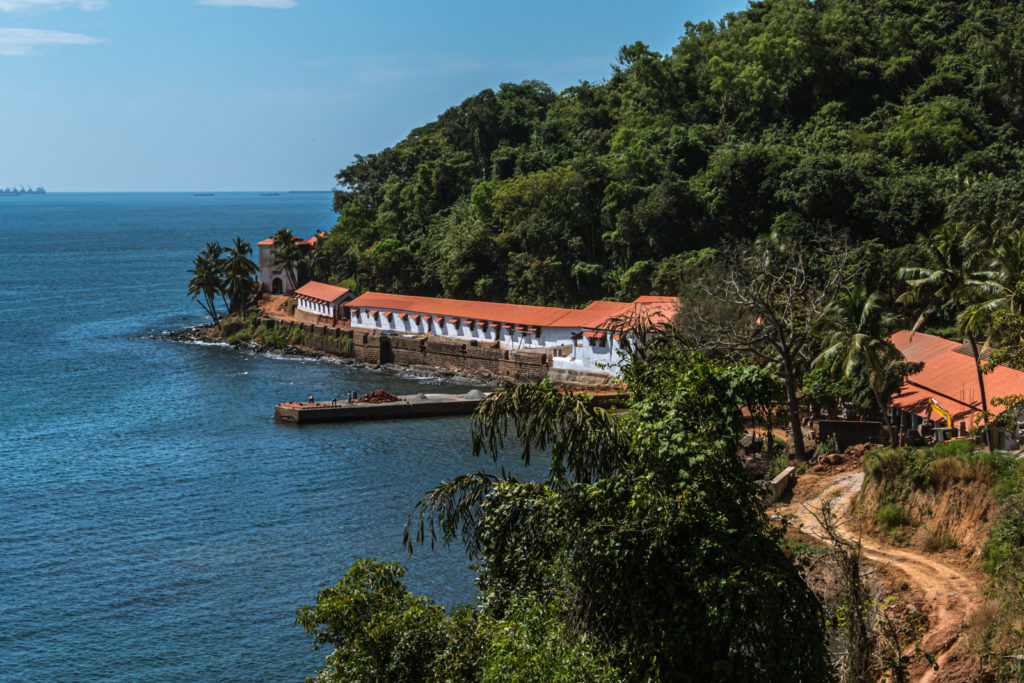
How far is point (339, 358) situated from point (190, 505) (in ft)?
118

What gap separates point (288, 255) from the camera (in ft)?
308

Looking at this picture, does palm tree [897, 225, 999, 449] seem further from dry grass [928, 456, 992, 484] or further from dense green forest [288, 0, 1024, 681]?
dry grass [928, 456, 992, 484]

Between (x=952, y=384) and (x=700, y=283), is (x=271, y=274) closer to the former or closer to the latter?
(x=700, y=283)

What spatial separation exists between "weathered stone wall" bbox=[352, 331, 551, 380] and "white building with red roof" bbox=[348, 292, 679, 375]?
649mm

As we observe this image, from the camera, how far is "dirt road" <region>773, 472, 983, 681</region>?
21266 millimetres

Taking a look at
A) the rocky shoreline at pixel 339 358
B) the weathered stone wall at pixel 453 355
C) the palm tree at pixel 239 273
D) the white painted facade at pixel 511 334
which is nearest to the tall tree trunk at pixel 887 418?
the white painted facade at pixel 511 334

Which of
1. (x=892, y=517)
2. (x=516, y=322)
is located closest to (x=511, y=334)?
(x=516, y=322)

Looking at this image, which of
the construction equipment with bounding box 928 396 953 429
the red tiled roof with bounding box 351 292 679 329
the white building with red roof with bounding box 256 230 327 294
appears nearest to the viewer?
the construction equipment with bounding box 928 396 953 429

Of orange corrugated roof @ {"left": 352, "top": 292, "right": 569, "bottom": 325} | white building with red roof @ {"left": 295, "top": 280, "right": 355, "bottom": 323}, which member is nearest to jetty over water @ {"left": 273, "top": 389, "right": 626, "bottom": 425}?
orange corrugated roof @ {"left": 352, "top": 292, "right": 569, "bottom": 325}

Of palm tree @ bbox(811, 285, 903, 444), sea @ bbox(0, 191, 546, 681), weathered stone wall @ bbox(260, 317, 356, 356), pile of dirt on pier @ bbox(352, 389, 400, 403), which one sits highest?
palm tree @ bbox(811, 285, 903, 444)

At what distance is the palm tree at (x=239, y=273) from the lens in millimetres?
87250

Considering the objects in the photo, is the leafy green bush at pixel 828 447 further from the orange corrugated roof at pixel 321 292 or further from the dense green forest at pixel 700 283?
the orange corrugated roof at pixel 321 292

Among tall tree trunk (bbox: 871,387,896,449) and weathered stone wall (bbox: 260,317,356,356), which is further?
weathered stone wall (bbox: 260,317,356,356)

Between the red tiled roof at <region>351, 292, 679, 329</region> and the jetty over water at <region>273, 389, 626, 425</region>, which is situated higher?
the red tiled roof at <region>351, 292, 679, 329</region>
